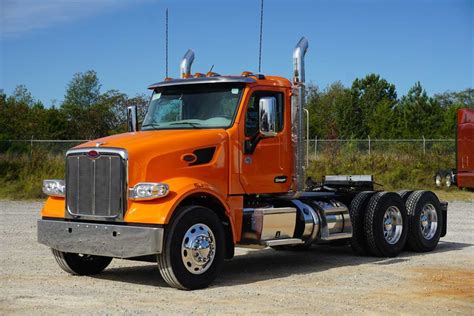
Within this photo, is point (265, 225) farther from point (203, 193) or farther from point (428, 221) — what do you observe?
point (428, 221)

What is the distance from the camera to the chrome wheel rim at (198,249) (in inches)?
398

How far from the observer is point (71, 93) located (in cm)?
8875

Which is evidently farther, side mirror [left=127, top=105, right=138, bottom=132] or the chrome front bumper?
side mirror [left=127, top=105, right=138, bottom=132]

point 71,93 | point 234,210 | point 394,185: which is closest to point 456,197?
point 394,185

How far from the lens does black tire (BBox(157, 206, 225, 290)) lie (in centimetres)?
991

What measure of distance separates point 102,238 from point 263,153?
112 inches

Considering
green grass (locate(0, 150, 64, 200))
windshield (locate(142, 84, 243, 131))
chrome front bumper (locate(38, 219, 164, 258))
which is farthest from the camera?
green grass (locate(0, 150, 64, 200))

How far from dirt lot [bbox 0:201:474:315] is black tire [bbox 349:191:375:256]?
216mm

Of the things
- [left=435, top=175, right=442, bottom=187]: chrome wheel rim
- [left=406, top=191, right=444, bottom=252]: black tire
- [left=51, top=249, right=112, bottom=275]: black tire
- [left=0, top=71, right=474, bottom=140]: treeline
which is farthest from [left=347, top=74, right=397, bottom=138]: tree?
[left=51, top=249, right=112, bottom=275]: black tire

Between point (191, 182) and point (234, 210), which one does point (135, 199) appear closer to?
point (191, 182)

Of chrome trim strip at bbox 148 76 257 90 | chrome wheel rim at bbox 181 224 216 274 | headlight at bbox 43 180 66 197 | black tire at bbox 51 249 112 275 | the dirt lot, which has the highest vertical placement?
chrome trim strip at bbox 148 76 257 90

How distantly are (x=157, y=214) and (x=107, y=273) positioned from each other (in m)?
2.36

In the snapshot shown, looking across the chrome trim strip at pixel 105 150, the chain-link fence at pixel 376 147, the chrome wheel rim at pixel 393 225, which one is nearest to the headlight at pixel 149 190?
the chrome trim strip at pixel 105 150

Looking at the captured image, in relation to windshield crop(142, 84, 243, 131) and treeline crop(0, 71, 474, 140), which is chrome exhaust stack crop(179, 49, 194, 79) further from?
treeline crop(0, 71, 474, 140)
